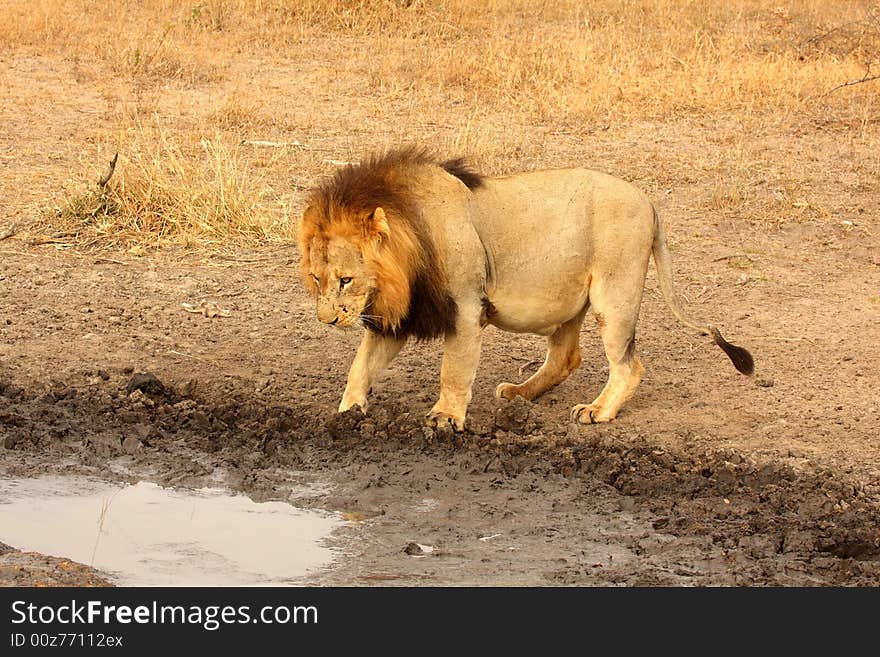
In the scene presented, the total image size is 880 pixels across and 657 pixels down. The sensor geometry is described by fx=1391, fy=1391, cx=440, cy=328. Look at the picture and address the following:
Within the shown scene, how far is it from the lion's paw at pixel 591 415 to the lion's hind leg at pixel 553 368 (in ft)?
0.94

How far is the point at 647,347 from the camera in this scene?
7.45 metres

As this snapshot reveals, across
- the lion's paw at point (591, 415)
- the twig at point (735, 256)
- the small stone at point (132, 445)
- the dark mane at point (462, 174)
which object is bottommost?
the small stone at point (132, 445)

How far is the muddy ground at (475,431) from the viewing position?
4953 millimetres

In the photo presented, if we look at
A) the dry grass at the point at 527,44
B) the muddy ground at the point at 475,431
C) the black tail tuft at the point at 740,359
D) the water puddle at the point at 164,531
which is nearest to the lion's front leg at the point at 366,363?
the muddy ground at the point at 475,431

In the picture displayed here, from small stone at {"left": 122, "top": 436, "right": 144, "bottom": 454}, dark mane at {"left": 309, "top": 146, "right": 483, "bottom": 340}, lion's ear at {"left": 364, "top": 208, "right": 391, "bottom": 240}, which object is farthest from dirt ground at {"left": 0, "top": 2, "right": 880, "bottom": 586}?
lion's ear at {"left": 364, "top": 208, "right": 391, "bottom": 240}

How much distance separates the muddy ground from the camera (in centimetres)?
495

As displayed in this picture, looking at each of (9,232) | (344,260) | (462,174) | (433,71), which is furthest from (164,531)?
(433,71)

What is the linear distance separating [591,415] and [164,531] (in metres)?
2.13

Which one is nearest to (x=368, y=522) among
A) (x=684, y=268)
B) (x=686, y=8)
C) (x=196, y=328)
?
(x=196, y=328)

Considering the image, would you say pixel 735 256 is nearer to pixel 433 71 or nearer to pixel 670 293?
pixel 670 293

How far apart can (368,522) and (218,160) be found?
13.7 feet

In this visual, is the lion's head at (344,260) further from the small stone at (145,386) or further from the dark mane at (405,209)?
the small stone at (145,386)

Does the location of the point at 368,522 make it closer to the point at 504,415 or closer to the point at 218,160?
the point at 504,415

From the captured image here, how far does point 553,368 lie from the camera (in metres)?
6.59
